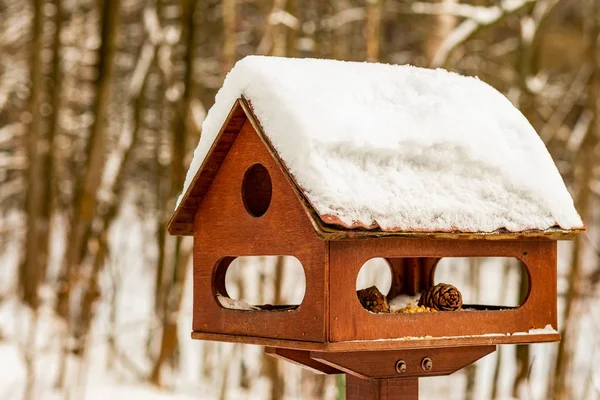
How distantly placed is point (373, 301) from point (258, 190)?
496 mm

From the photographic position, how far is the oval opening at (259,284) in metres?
2.60

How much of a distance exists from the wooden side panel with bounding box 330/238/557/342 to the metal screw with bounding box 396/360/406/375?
0.46 ft

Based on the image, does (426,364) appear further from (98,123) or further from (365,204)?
(98,123)

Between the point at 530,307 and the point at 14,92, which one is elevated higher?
the point at 14,92

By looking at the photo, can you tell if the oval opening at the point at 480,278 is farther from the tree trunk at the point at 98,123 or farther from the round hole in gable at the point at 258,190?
the round hole in gable at the point at 258,190

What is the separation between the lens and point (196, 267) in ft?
8.65

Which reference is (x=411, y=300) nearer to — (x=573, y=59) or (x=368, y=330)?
(x=368, y=330)

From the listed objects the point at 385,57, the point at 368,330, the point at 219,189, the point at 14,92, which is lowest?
the point at 368,330

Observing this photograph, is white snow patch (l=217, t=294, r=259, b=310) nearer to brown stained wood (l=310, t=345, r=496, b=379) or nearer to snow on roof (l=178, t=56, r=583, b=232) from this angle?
brown stained wood (l=310, t=345, r=496, b=379)

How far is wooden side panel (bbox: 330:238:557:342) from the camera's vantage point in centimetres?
217

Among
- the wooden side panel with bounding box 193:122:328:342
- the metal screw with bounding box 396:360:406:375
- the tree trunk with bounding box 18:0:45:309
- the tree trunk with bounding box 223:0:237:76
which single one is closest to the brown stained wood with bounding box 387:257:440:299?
the metal screw with bounding box 396:360:406:375

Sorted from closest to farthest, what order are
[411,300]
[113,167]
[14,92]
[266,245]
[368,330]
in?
[368,330] < [266,245] < [411,300] < [113,167] < [14,92]

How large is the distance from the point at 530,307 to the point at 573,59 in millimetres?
10552

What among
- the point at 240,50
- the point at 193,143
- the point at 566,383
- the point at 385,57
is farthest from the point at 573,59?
the point at 566,383
